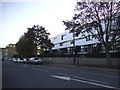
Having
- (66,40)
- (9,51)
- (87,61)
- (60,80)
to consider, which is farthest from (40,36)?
(9,51)

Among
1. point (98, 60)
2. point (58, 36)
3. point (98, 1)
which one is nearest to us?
point (98, 1)

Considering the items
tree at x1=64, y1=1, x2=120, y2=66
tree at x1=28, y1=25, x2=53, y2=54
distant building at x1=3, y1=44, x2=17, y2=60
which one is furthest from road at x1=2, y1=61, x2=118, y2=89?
distant building at x1=3, y1=44, x2=17, y2=60

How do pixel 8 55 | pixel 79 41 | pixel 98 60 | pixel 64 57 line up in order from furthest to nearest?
pixel 8 55, pixel 79 41, pixel 64 57, pixel 98 60

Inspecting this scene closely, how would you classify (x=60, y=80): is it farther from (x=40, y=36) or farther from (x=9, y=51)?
(x=9, y=51)

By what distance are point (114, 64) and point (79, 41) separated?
→ 34270mm

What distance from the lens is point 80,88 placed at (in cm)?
897

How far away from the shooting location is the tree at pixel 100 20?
81.4ft

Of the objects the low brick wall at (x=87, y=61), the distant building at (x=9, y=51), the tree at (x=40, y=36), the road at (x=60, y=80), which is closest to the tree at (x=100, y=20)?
the low brick wall at (x=87, y=61)

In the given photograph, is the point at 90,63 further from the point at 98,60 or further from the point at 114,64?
the point at 114,64

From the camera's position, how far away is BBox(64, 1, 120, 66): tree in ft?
81.4

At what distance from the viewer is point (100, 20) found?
85.6 ft

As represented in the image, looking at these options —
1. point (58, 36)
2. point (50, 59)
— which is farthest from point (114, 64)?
point (58, 36)

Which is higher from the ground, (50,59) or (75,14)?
(75,14)

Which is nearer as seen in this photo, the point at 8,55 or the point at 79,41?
the point at 79,41
